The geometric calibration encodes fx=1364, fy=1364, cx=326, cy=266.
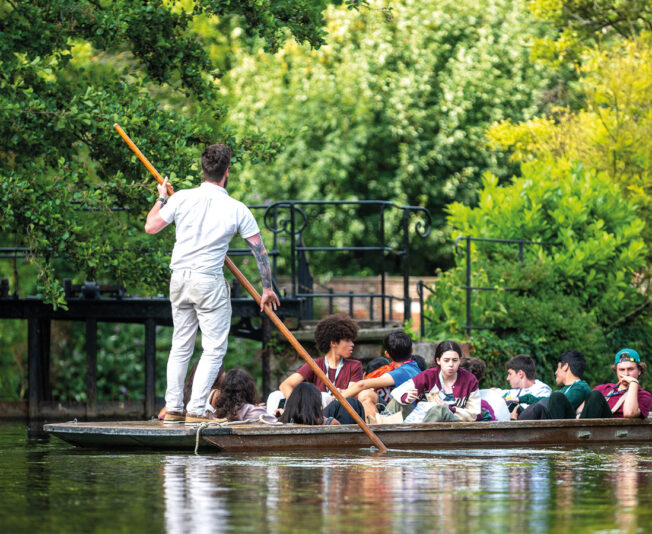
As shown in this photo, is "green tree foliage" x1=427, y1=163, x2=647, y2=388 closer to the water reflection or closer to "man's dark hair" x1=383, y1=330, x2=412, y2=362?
"man's dark hair" x1=383, y1=330, x2=412, y2=362

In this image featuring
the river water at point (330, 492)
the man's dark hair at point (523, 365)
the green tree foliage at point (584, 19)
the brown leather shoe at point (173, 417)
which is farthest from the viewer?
the green tree foliage at point (584, 19)

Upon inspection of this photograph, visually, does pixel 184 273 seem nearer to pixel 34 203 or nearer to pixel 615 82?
pixel 34 203

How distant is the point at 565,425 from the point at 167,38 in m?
5.88

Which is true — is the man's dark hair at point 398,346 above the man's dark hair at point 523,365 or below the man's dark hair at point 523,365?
above

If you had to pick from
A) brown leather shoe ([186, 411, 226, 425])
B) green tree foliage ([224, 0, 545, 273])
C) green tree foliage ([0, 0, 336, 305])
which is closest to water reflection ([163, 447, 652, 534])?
brown leather shoe ([186, 411, 226, 425])

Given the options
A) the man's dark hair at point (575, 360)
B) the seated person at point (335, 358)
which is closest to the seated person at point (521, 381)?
the man's dark hair at point (575, 360)

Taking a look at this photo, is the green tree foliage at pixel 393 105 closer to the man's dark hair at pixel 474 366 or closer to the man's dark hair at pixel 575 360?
the man's dark hair at pixel 474 366

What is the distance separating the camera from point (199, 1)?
13664 mm

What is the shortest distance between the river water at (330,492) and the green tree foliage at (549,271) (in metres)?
6.09

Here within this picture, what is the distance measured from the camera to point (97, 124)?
1312 cm

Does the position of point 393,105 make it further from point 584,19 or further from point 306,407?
point 306,407

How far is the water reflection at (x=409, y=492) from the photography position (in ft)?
19.8

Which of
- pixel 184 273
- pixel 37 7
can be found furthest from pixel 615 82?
pixel 184 273

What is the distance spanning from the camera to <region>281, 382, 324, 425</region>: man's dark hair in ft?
34.6
